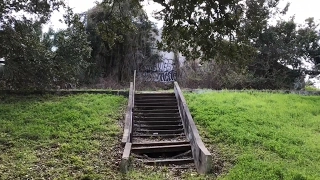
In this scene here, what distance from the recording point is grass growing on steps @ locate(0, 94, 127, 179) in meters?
7.97

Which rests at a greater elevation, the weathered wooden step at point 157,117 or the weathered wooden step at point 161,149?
the weathered wooden step at point 157,117

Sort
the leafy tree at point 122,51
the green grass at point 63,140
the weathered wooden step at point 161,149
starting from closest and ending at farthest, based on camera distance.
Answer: the green grass at point 63,140
the weathered wooden step at point 161,149
the leafy tree at point 122,51

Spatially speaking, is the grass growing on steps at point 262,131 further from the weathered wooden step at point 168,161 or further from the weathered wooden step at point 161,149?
the weathered wooden step at point 168,161

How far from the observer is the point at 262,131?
10.8 metres

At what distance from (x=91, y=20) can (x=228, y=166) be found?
54.8 feet

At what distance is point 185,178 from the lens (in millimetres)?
7988

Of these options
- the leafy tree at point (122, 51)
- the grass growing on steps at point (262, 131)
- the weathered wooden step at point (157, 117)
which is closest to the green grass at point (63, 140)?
the weathered wooden step at point (157, 117)

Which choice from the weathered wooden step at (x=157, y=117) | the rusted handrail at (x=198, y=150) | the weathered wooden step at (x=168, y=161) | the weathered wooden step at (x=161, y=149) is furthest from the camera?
the weathered wooden step at (x=157, y=117)

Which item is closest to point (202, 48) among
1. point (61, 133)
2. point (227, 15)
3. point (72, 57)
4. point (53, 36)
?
point (227, 15)

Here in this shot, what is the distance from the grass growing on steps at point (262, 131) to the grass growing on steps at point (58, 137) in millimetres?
3015

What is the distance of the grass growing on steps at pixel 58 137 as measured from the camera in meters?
7.97

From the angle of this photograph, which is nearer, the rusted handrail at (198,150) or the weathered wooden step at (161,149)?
the rusted handrail at (198,150)

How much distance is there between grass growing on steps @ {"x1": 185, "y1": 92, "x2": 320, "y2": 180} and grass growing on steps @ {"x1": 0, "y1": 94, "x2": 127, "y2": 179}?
302 cm

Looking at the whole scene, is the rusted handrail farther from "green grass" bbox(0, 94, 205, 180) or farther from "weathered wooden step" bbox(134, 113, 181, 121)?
"weathered wooden step" bbox(134, 113, 181, 121)
